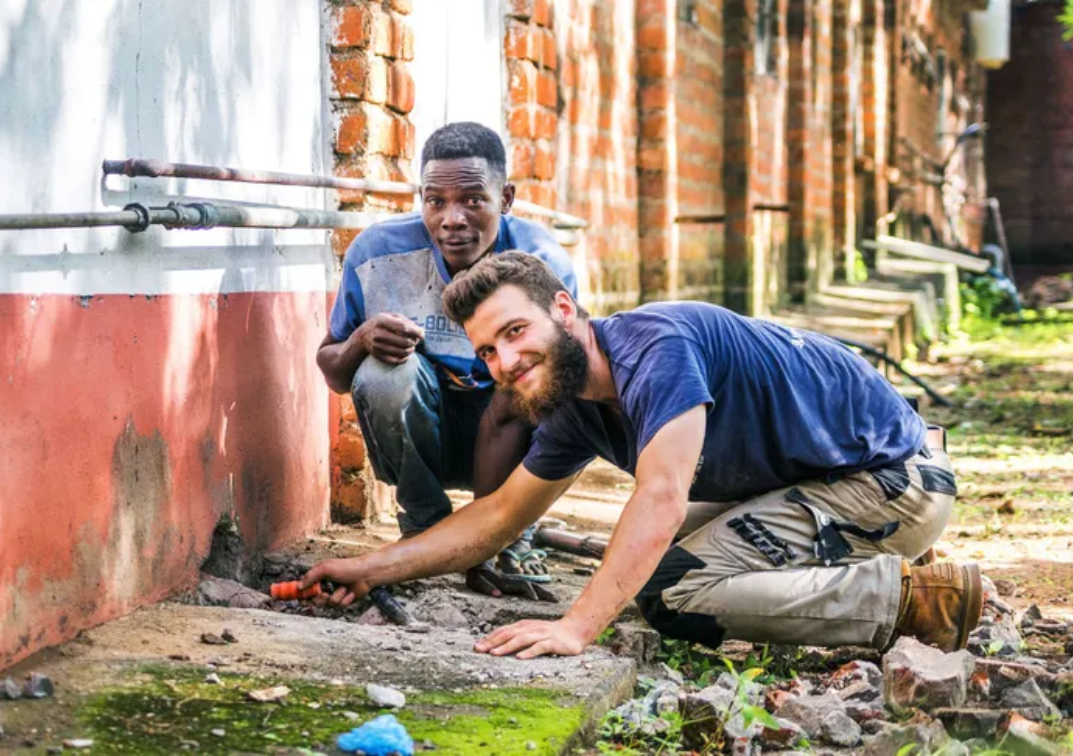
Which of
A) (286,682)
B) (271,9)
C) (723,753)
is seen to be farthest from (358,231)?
(723,753)

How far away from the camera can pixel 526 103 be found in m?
6.42

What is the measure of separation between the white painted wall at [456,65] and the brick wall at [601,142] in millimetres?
1191

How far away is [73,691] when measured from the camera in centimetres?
301

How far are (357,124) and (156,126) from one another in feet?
4.19

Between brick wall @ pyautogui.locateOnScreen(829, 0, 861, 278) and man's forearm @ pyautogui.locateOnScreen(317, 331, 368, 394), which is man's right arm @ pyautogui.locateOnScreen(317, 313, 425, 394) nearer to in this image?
man's forearm @ pyautogui.locateOnScreen(317, 331, 368, 394)

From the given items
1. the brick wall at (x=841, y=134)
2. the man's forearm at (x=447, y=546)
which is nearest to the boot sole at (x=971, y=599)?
the man's forearm at (x=447, y=546)

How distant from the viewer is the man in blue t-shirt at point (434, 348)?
14.0 feet

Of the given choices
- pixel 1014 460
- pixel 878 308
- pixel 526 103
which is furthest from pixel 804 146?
pixel 526 103

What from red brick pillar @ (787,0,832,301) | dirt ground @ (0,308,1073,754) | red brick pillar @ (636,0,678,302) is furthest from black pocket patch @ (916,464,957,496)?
red brick pillar @ (787,0,832,301)

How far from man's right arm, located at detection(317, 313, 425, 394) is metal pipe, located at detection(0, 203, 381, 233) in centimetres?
39

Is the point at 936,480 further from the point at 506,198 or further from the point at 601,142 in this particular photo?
the point at 601,142

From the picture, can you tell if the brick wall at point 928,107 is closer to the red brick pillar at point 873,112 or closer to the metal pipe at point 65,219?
the red brick pillar at point 873,112

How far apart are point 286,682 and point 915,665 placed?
54.9 inches

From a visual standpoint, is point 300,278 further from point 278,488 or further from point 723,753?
point 723,753
